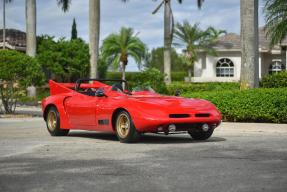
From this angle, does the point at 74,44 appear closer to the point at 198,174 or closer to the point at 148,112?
the point at 148,112

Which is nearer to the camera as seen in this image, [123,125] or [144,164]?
[144,164]

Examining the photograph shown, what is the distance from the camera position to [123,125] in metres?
12.0

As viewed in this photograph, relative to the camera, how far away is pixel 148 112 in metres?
11.4

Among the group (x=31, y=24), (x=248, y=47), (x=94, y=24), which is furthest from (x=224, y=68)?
(x=248, y=47)

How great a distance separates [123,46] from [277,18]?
4250 centimetres

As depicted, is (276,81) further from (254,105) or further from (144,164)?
(144,164)

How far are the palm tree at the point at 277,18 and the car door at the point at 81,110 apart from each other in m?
18.9

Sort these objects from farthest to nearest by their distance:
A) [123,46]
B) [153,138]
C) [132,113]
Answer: [123,46]
[153,138]
[132,113]

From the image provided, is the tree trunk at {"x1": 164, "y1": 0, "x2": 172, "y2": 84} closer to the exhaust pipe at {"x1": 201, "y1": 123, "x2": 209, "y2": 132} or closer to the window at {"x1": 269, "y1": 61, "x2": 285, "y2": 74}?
the window at {"x1": 269, "y1": 61, "x2": 285, "y2": 74}

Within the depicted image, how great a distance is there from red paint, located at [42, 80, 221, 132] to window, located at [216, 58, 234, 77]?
42154mm

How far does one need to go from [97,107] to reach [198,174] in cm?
524

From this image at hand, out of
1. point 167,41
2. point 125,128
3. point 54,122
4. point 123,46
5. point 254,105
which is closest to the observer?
point 125,128

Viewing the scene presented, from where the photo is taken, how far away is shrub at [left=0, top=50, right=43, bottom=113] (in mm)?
24078

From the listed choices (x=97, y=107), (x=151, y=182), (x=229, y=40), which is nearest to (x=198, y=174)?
(x=151, y=182)
